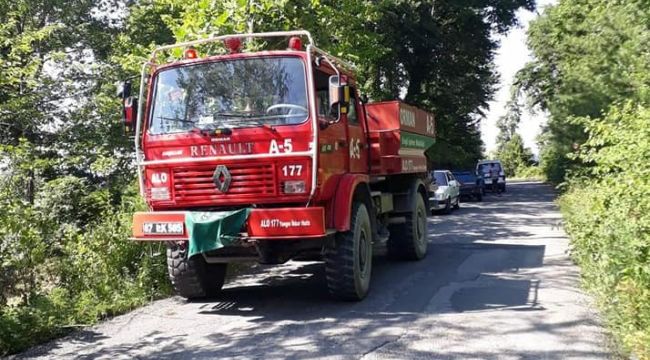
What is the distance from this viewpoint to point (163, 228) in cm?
689

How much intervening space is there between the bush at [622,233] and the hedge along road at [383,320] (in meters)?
0.34

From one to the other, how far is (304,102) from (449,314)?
2829mm

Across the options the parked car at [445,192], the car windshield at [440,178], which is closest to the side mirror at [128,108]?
the parked car at [445,192]

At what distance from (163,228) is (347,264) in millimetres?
2110

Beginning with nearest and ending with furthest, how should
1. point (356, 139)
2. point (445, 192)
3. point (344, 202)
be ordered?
point (344, 202) < point (356, 139) < point (445, 192)

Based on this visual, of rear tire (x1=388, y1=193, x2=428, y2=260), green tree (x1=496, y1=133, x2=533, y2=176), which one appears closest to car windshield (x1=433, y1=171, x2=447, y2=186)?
rear tire (x1=388, y1=193, x2=428, y2=260)

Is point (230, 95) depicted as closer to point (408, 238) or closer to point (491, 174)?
point (408, 238)

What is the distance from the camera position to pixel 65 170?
1723cm

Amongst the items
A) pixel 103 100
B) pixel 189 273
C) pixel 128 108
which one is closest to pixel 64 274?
pixel 189 273

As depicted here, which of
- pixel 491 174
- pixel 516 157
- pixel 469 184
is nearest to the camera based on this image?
pixel 469 184

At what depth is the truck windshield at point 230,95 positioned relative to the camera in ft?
22.6

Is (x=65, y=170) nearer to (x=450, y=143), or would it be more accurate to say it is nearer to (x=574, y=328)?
(x=574, y=328)

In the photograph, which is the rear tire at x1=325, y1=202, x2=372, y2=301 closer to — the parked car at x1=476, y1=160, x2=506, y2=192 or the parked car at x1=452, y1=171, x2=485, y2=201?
the parked car at x1=452, y1=171, x2=485, y2=201

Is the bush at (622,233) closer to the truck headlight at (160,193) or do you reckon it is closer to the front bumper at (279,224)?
the front bumper at (279,224)
